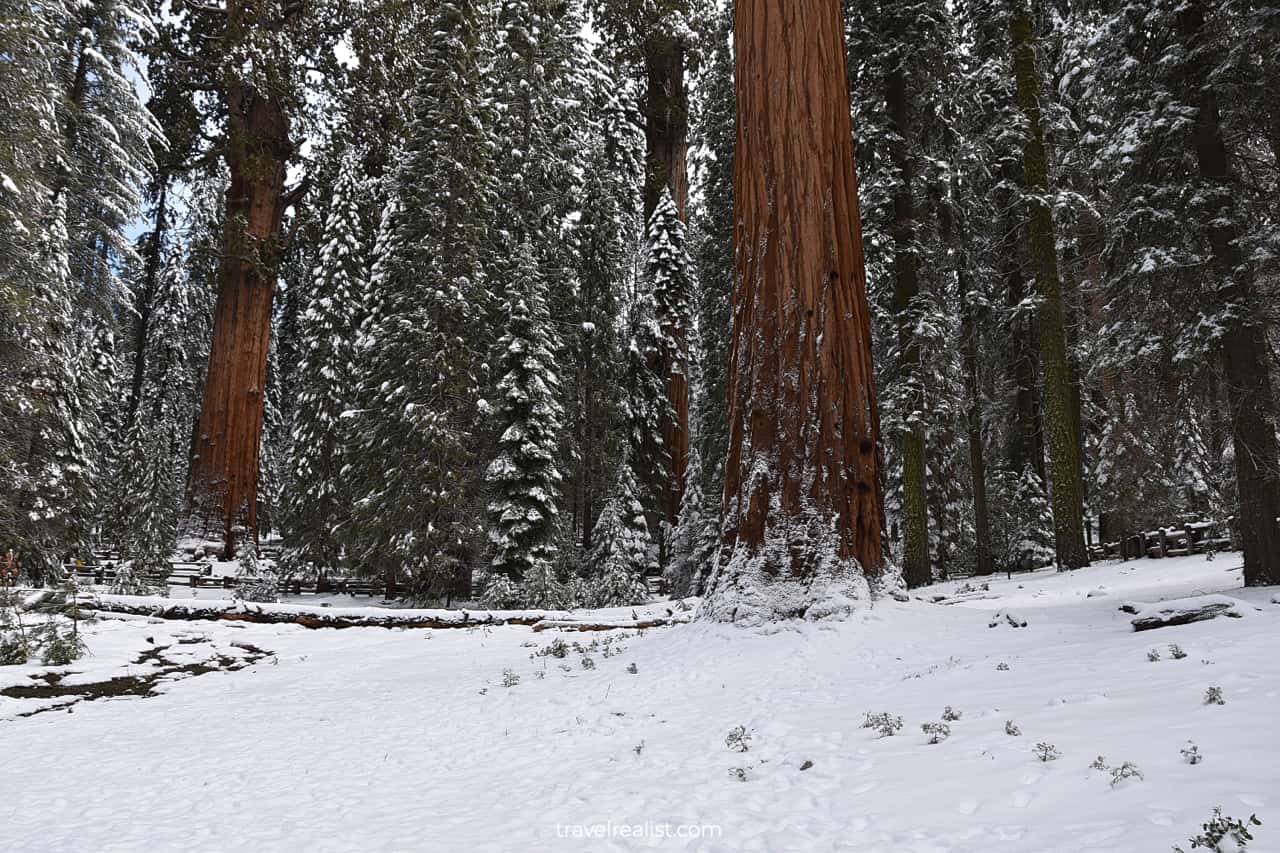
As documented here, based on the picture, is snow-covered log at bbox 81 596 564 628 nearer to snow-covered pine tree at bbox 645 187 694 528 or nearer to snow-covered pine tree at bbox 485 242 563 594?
snow-covered pine tree at bbox 485 242 563 594

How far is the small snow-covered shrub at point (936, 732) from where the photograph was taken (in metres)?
4.14

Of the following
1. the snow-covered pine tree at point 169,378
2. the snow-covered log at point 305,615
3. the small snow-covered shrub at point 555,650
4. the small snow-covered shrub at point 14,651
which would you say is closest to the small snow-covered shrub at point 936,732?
the small snow-covered shrub at point 555,650

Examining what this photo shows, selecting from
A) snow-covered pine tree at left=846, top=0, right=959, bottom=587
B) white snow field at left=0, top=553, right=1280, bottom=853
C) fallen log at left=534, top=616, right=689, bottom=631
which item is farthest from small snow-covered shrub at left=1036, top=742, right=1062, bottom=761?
snow-covered pine tree at left=846, top=0, right=959, bottom=587

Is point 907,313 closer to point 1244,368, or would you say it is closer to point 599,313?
point 1244,368

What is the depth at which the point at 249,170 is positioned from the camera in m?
18.3

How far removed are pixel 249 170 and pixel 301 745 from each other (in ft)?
54.9

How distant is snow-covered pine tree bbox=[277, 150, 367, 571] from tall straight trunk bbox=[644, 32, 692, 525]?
1010cm

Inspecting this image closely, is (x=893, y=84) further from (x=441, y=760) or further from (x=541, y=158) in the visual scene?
(x=441, y=760)

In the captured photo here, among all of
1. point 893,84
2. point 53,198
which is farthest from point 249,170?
point 893,84

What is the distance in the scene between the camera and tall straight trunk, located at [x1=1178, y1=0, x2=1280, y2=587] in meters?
8.32

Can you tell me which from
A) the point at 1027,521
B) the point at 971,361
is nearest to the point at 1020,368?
the point at 971,361

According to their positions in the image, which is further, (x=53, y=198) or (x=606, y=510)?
(x=606, y=510)

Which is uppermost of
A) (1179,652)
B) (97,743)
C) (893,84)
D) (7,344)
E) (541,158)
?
(541,158)

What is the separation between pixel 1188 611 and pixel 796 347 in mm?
4180
